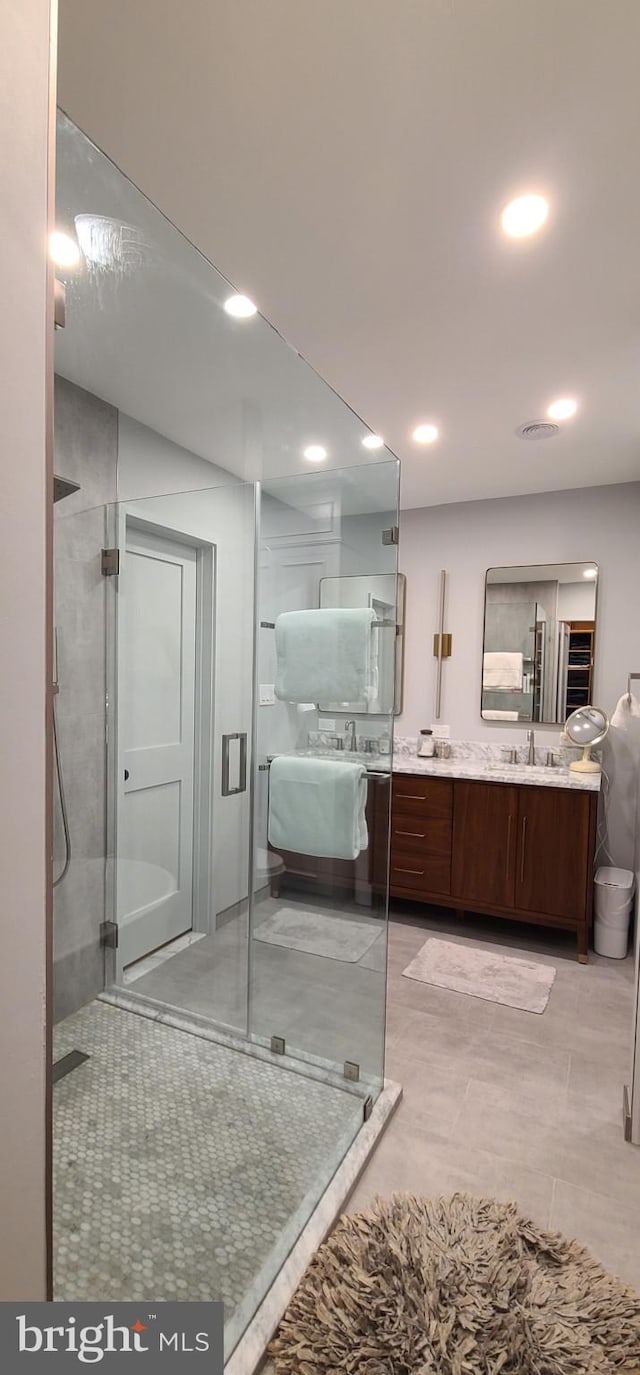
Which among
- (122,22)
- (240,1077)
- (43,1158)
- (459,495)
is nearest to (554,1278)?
(240,1077)

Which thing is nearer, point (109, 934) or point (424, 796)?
point (109, 934)

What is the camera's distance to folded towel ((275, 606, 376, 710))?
199 cm

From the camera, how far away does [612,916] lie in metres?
3.25

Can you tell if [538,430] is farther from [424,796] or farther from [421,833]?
[421,833]

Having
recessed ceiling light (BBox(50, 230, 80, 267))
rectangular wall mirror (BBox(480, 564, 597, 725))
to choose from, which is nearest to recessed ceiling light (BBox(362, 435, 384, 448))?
recessed ceiling light (BBox(50, 230, 80, 267))

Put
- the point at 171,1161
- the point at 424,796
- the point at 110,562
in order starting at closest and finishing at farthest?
1. the point at 110,562
2. the point at 171,1161
3. the point at 424,796

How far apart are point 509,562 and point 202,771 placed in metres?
2.79

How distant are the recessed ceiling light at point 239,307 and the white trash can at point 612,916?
119 inches

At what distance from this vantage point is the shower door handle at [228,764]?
74.7 inches

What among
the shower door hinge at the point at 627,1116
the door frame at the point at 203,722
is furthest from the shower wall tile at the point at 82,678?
the shower door hinge at the point at 627,1116

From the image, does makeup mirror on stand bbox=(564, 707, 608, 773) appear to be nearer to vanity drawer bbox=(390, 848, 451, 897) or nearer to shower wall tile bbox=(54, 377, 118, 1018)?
vanity drawer bbox=(390, 848, 451, 897)

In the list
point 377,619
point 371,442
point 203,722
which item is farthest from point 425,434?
point 203,722

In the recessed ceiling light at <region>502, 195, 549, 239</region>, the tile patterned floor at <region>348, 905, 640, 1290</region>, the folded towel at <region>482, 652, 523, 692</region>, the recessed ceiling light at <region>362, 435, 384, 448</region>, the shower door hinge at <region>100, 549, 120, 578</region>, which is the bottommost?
the tile patterned floor at <region>348, 905, 640, 1290</region>

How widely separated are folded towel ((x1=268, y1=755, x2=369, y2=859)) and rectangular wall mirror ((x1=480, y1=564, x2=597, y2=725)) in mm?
2153
